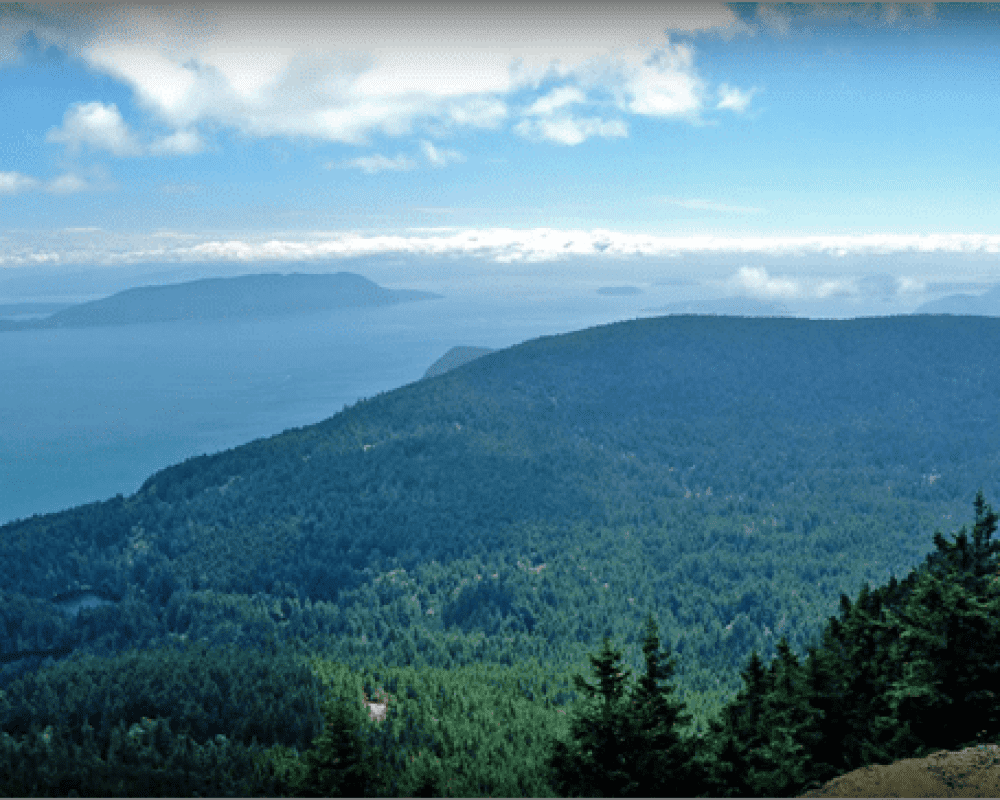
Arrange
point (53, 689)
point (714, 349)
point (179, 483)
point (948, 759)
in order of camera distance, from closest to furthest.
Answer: point (948, 759), point (53, 689), point (179, 483), point (714, 349)

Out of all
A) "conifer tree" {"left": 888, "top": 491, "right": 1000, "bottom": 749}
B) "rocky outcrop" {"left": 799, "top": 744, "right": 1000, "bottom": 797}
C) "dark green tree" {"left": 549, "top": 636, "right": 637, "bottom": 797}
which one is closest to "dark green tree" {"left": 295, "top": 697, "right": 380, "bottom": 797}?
"dark green tree" {"left": 549, "top": 636, "right": 637, "bottom": 797}

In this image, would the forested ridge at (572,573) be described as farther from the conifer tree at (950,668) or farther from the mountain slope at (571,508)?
the mountain slope at (571,508)

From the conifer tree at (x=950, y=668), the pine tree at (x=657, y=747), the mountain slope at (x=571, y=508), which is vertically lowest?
the mountain slope at (x=571, y=508)

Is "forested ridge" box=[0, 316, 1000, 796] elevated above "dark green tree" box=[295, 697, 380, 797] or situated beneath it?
situated beneath

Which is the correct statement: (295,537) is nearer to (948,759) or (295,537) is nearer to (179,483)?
(179,483)

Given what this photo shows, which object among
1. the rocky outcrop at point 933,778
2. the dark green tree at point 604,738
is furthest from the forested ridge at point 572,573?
the rocky outcrop at point 933,778

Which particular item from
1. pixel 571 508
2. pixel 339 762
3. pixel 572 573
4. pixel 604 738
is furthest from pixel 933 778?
pixel 571 508

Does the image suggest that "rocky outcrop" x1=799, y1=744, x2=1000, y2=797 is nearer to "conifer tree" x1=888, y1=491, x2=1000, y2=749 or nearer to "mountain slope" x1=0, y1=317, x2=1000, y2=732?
"conifer tree" x1=888, y1=491, x2=1000, y2=749

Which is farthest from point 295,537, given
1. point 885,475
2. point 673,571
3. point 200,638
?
point 885,475

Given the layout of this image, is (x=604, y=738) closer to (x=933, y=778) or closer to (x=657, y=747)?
(x=657, y=747)
